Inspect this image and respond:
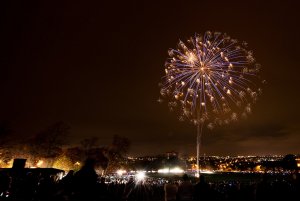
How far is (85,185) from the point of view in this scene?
9.01 metres

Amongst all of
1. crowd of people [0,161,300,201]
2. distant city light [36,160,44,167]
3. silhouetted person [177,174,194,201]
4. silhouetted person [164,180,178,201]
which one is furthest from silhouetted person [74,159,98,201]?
distant city light [36,160,44,167]

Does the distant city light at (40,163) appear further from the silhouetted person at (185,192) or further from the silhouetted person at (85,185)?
the silhouetted person at (85,185)

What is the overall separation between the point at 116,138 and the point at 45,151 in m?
24.3

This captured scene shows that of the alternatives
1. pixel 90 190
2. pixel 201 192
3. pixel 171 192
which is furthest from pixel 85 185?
pixel 201 192

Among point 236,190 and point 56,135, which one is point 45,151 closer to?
point 56,135

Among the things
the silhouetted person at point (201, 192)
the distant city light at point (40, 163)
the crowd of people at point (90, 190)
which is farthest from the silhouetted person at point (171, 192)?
the distant city light at point (40, 163)

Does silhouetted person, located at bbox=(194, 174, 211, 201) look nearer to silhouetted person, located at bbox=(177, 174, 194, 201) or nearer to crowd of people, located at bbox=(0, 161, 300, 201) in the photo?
crowd of people, located at bbox=(0, 161, 300, 201)

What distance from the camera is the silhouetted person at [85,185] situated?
8977 millimetres

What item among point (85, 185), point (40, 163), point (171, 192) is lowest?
point (171, 192)

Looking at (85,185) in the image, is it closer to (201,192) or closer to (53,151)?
(201,192)

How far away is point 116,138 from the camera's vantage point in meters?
86.5

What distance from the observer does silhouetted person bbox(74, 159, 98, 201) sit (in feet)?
29.5

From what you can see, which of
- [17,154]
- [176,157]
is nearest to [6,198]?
[17,154]

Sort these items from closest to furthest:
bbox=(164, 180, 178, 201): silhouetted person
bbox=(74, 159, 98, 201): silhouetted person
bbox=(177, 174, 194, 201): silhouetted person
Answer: bbox=(74, 159, 98, 201): silhouetted person < bbox=(177, 174, 194, 201): silhouetted person < bbox=(164, 180, 178, 201): silhouetted person
